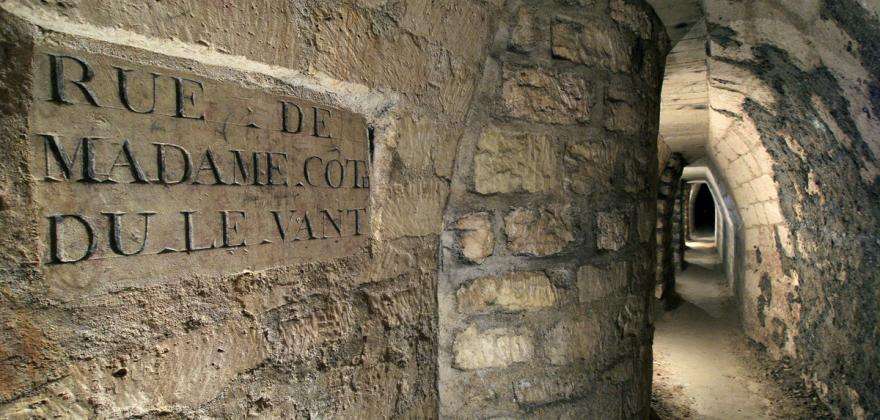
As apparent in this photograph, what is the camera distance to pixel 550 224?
5.53ft

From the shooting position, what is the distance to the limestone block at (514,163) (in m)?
1.54

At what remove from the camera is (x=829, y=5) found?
176 cm

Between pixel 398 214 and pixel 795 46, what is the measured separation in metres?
2.14

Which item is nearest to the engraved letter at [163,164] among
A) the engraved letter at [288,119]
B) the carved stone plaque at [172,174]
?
the carved stone plaque at [172,174]

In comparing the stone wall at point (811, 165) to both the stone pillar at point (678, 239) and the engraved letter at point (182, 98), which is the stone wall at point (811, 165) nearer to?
the engraved letter at point (182, 98)

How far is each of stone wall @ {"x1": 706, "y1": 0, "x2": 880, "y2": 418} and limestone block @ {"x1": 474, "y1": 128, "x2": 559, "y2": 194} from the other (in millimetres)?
1149

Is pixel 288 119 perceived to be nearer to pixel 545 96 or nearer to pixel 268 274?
pixel 268 274

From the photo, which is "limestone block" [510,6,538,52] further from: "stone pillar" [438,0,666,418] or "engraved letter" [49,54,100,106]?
"engraved letter" [49,54,100,106]

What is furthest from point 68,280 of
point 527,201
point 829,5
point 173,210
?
point 829,5

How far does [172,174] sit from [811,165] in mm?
3869

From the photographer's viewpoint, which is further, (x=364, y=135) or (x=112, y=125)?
(x=364, y=135)

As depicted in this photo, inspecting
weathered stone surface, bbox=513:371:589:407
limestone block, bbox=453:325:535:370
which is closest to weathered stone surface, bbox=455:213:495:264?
limestone block, bbox=453:325:535:370

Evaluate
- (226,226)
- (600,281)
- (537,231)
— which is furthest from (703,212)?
(226,226)

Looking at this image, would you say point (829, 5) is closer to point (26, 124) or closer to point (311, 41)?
point (311, 41)
